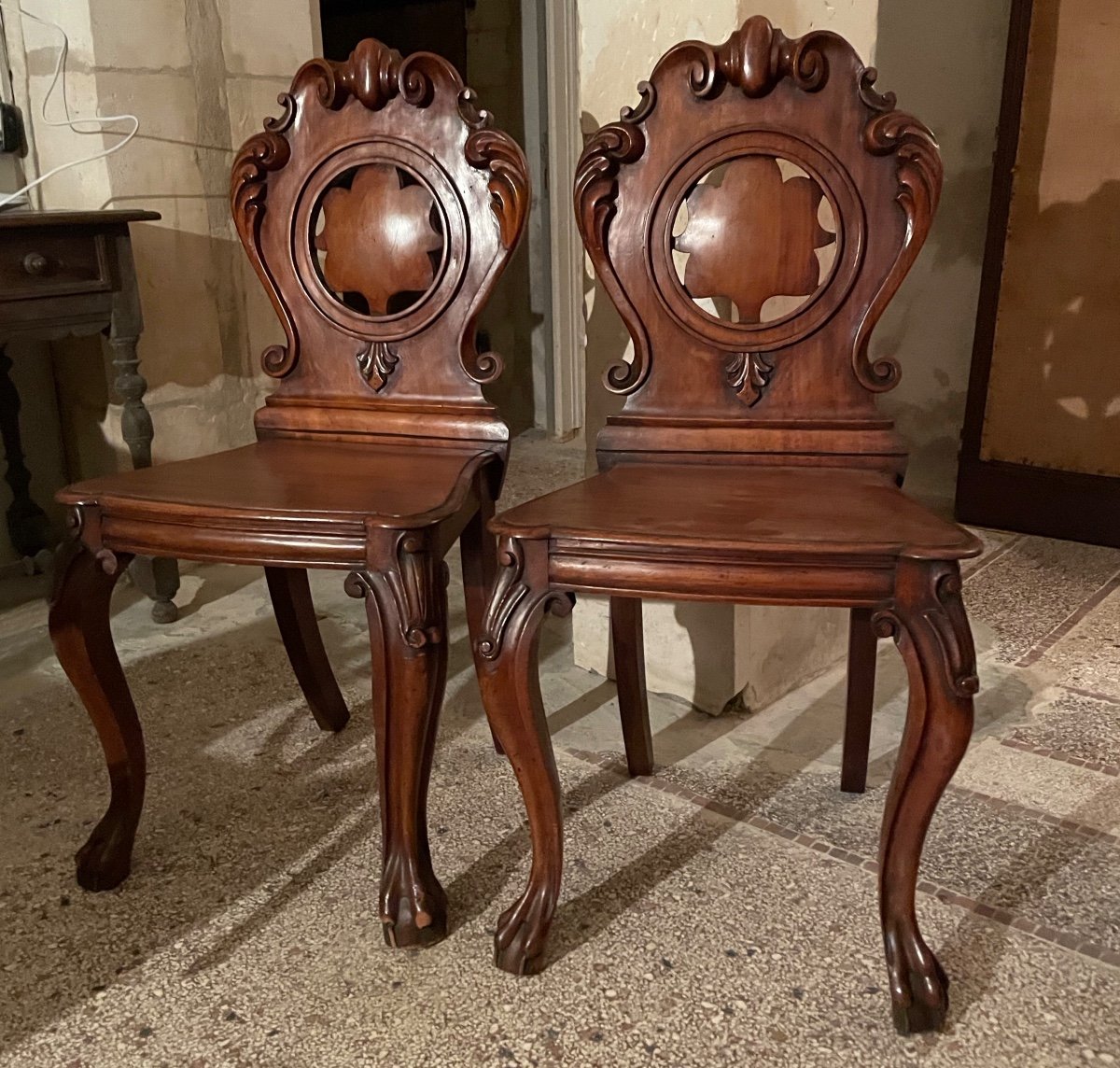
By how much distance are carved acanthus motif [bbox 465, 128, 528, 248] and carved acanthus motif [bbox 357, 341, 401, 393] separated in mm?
256

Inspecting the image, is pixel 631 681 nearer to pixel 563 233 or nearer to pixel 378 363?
pixel 378 363

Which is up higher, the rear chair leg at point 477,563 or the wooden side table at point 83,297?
the wooden side table at point 83,297

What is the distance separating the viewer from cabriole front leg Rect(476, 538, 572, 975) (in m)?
1.18

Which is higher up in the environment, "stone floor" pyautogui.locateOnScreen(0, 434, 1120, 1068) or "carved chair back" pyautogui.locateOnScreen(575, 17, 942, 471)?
"carved chair back" pyautogui.locateOnScreen(575, 17, 942, 471)

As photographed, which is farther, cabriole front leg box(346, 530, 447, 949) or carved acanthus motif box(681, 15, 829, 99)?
carved acanthus motif box(681, 15, 829, 99)

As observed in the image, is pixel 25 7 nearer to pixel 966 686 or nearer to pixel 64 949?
pixel 64 949

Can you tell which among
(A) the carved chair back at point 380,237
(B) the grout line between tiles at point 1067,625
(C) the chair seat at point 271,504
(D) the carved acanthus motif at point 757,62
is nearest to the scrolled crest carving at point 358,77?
(A) the carved chair back at point 380,237

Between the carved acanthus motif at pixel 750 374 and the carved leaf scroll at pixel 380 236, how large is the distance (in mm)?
469

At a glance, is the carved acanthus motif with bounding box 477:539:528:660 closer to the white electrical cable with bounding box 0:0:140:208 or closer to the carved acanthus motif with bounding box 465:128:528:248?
→ the carved acanthus motif with bounding box 465:128:528:248

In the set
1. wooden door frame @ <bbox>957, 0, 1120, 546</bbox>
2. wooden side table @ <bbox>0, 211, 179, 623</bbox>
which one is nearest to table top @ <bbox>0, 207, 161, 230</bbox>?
wooden side table @ <bbox>0, 211, 179, 623</bbox>

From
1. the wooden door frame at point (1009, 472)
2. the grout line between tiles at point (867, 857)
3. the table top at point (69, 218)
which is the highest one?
Result: the table top at point (69, 218)

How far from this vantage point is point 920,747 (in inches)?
44.3

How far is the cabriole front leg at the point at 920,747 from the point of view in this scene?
1.08m

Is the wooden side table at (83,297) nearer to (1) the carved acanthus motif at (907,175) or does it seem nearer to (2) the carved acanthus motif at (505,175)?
(2) the carved acanthus motif at (505,175)
